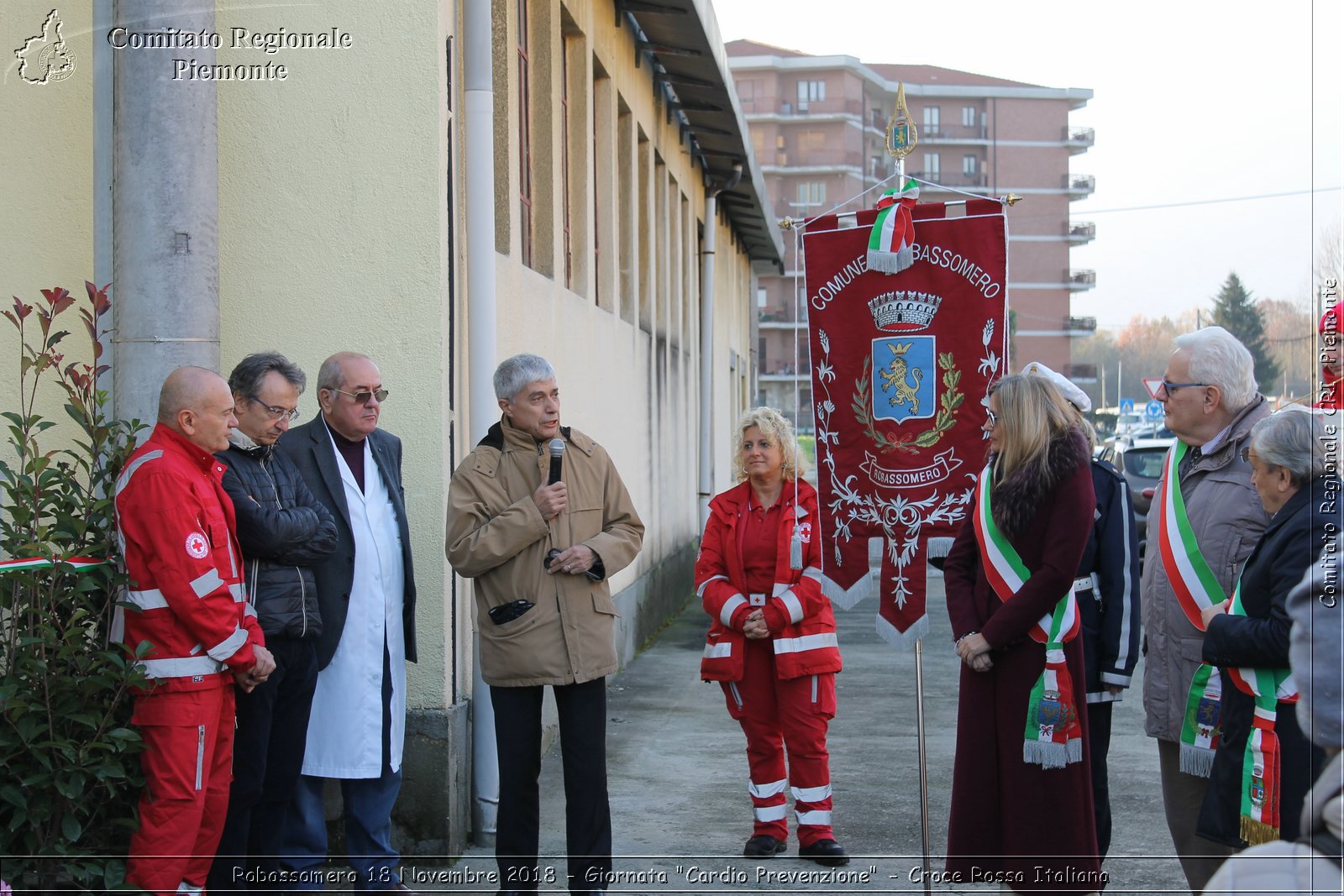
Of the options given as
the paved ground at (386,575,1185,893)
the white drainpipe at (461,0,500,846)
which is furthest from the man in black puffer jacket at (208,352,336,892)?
the white drainpipe at (461,0,500,846)

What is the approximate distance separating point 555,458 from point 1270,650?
2.44 meters

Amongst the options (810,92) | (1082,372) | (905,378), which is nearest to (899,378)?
(905,378)

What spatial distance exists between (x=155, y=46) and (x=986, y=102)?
100187mm

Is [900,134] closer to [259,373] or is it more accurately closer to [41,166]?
[259,373]

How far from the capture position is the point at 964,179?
3900 inches

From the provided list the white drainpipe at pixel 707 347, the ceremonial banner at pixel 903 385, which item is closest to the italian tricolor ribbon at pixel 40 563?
the ceremonial banner at pixel 903 385

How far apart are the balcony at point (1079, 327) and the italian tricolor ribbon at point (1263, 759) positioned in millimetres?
94049

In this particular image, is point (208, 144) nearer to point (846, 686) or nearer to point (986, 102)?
point (846, 686)

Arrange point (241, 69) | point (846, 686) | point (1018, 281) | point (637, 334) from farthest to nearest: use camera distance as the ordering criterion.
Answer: point (1018, 281), point (637, 334), point (846, 686), point (241, 69)

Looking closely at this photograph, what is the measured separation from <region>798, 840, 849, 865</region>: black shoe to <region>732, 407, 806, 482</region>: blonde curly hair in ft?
5.16

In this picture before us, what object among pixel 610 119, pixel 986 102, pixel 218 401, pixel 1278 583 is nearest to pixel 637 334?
pixel 610 119

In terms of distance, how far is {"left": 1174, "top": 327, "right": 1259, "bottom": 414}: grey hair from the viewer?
178 inches

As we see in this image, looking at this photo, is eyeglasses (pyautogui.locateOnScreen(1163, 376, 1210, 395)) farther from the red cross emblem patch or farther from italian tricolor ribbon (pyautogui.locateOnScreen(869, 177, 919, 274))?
the red cross emblem patch

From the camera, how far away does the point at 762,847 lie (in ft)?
18.9
